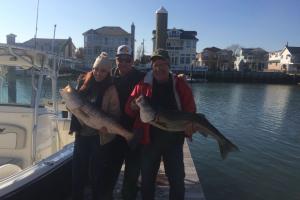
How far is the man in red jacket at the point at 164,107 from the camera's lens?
440cm

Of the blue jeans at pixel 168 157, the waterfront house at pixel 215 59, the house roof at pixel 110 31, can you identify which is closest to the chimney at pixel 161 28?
the blue jeans at pixel 168 157

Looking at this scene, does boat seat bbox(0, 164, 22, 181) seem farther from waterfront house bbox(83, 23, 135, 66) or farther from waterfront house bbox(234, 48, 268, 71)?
waterfront house bbox(234, 48, 268, 71)

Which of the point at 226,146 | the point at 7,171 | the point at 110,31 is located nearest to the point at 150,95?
the point at 226,146

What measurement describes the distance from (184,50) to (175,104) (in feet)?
245

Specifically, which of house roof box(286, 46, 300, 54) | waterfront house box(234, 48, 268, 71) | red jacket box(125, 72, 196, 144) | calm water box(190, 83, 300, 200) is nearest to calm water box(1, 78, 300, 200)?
calm water box(190, 83, 300, 200)

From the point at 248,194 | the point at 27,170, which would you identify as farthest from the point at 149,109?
the point at 248,194

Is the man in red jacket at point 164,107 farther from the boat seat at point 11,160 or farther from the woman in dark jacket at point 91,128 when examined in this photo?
the boat seat at point 11,160

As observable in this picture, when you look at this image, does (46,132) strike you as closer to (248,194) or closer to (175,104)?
(175,104)

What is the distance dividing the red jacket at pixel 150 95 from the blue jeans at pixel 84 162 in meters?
0.49

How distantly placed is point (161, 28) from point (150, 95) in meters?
6.05

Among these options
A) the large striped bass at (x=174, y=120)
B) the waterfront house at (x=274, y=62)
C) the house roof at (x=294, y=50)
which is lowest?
the large striped bass at (x=174, y=120)

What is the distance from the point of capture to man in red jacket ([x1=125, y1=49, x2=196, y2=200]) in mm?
4398

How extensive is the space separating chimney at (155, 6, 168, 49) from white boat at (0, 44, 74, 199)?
3.50m

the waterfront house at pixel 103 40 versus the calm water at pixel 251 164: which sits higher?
the waterfront house at pixel 103 40
